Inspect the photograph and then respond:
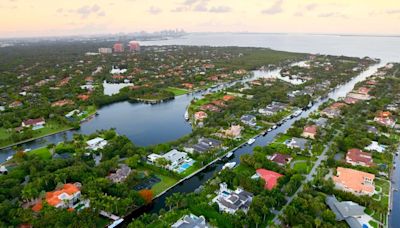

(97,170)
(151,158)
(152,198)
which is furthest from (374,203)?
(97,170)

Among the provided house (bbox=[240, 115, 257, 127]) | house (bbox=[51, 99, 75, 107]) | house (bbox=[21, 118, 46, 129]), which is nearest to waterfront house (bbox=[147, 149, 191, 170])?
house (bbox=[240, 115, 257, 127])

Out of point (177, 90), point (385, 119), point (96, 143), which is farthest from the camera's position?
point (177, 90)

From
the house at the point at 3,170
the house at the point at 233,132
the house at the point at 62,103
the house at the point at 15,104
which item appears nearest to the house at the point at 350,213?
the house at the point at 233,132

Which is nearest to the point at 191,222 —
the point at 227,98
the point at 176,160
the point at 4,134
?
the point at 176,160

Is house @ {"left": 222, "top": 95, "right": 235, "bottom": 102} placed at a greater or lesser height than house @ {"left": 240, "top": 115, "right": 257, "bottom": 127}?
greater

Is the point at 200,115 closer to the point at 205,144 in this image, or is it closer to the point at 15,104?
the point at 205,144

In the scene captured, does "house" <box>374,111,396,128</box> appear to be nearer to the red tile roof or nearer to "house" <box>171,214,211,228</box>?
the red tile roof

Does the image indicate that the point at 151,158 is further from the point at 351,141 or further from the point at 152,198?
the point at 351,141
